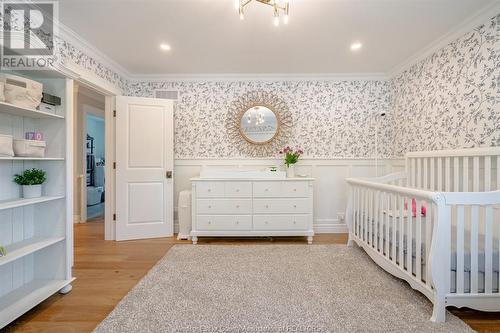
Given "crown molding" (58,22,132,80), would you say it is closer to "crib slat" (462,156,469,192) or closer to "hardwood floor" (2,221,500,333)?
"hardwood floor" (2,221,500,333)

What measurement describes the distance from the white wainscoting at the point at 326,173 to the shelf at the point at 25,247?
1846 mm

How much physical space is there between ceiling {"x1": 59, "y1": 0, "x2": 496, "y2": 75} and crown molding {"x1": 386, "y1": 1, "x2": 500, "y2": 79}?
0.04m

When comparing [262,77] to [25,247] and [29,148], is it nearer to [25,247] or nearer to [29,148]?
[29,148]

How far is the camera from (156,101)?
3.31 meters

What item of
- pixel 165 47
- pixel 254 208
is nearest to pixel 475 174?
pixel 254 208

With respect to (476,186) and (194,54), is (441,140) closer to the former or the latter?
(476,186)

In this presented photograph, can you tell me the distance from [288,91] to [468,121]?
2.08 meters

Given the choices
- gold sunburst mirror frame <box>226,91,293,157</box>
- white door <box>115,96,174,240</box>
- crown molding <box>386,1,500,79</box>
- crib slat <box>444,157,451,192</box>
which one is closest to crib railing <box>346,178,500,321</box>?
crib slat <box>444,157,451,192</box>

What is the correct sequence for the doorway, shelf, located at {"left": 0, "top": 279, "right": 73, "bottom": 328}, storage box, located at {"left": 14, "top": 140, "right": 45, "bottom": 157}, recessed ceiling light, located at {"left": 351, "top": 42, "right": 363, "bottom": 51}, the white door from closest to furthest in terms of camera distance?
shelf, located at {"left": 0, "top": 279, "right": 73, "bottom": 328} < storage box, located at {"left": 14, "top": 140, "right": 45, "bottom": 157} < recessed ceiling light, located at {"left": 351, "top": 42, "right": 363, "bottom": 51} < the white door < the doorway

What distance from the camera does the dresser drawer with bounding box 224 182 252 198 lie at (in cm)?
303

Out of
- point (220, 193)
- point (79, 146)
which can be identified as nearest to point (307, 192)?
point (220, 193)

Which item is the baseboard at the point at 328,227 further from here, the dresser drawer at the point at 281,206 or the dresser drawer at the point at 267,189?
the dresser drawer at the point at 267,189

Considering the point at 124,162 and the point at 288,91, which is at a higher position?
the point at 288,91

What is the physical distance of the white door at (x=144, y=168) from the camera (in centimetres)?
315
